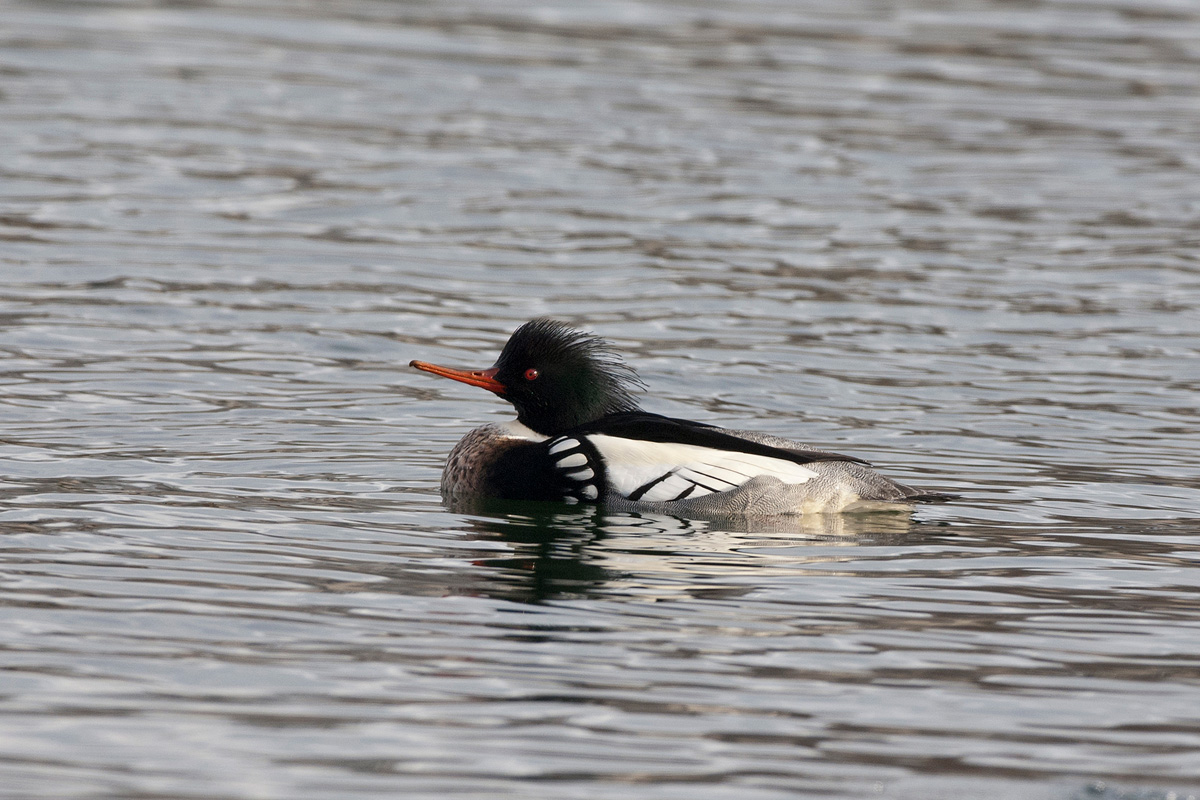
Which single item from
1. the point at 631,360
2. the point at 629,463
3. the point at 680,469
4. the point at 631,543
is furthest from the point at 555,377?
the point at 631,360

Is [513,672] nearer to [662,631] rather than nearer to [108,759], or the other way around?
[662,631]

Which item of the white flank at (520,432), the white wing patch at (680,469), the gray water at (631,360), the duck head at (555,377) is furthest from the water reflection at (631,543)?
the duck head at (555,377)

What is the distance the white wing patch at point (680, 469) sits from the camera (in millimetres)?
9281

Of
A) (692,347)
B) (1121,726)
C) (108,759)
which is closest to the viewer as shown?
(108,759)

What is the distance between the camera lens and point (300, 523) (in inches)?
345

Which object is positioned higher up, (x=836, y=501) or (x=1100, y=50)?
(x=1100, y=50)

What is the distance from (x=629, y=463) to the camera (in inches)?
368


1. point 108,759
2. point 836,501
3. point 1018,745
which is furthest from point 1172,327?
point 108,759

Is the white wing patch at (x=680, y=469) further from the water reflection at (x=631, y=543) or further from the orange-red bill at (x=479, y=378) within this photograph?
the orange-red bill at (x=479, y=378)

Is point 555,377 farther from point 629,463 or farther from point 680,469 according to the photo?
point 680,469

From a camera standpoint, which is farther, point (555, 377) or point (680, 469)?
point (555, 377)

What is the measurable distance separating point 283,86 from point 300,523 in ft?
46.0

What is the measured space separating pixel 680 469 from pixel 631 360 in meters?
4.04

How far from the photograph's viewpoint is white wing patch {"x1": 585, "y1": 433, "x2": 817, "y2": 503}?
928 centimetres
